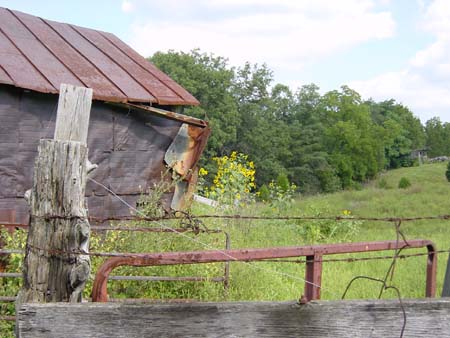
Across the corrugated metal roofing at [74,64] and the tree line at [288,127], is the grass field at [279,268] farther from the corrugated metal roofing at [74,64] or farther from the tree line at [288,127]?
the tree line at [288,127]

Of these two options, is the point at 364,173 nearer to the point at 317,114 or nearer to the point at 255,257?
the point at 317,114

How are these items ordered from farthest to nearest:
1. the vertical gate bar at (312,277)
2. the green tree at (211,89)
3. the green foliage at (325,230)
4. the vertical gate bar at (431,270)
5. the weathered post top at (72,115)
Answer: the green tree at (211,89)
the green foliage at (325,230)
the vertical gate bar at (431,270)
the vertical gate bar at (312,277)
the weathered post top at (72,115)

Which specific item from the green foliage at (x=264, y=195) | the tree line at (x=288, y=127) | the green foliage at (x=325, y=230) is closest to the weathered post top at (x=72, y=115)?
the green foliage at (x=325, y=230)

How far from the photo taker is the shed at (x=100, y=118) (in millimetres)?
7746

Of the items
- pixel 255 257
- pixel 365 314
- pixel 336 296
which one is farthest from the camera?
pixel 336 296

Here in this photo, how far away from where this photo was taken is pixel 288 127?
1929 inches

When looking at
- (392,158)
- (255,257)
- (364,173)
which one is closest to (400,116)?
(392,158)

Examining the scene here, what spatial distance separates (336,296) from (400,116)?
68.4 m

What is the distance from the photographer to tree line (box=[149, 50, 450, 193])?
3847 centimetres

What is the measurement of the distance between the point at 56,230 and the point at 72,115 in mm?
590

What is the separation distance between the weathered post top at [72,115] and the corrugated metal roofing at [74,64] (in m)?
4.88

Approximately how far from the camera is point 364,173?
5481 centimetres

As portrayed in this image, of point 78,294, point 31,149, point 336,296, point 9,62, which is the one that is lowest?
point 336,296

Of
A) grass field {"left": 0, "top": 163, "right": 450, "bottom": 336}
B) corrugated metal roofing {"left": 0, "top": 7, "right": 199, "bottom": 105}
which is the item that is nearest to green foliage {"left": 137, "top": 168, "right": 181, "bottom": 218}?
grass field {"left": 0, "top": 163, "right": 450, "bottom": 336}
